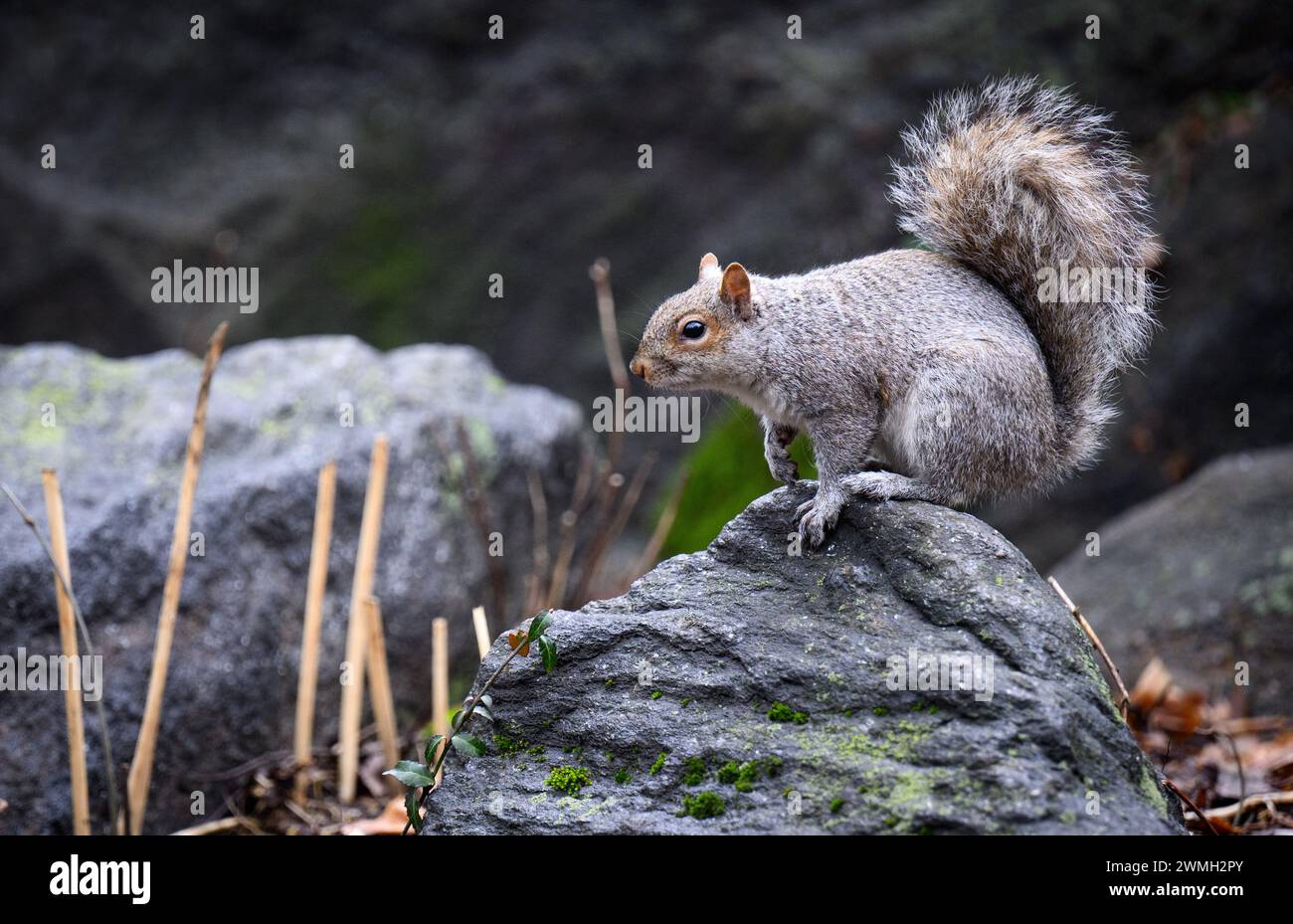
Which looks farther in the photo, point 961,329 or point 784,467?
point 784,467

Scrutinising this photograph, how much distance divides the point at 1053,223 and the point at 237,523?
2.77 m

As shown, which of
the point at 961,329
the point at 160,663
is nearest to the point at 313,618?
Result: the point at 160,663

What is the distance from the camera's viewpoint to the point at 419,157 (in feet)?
25.7

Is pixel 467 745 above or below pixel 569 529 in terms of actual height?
below

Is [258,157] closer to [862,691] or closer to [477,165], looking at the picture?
[477,165]

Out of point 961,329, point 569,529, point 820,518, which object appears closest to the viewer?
point 820,518

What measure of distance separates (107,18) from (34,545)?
212 inches

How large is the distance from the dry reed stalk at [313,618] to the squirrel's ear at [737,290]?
1.38m

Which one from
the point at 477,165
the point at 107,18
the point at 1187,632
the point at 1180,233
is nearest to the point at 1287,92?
the point at 1180,233

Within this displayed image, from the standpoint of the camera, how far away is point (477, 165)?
7.77m

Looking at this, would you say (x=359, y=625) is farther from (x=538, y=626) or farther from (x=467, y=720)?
(x=538, y=626)

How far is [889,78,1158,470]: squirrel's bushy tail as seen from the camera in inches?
120

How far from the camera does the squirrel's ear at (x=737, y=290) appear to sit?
9.98 feet

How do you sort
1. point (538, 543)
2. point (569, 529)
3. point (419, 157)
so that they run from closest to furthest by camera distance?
point (569, 529)
point (538, 543)
point (419, 157)
